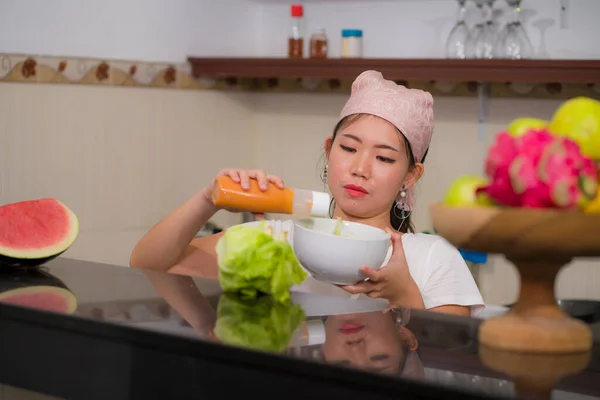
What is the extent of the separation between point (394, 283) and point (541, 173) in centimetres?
71

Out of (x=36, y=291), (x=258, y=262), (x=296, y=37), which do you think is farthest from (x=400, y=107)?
(x=296, y=37)

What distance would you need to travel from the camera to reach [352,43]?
353 centimetres

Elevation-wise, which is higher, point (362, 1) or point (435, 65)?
point (362, 1)

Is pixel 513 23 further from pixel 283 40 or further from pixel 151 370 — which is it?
pixel 151 370

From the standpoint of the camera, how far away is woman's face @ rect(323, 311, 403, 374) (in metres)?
1.02

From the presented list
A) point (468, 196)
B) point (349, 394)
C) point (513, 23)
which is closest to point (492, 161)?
point (468, 196)

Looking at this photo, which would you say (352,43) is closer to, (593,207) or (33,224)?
(33,224)

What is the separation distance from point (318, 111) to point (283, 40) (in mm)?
360

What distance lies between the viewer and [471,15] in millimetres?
3309

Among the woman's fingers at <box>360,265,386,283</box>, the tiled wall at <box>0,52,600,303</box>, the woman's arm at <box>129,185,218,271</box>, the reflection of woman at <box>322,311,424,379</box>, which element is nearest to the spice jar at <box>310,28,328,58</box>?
the tiled wall at <box>0,52,600,303</box>

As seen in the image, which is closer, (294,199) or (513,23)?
(294,199)

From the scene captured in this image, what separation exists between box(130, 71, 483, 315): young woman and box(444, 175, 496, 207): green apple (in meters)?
0.95

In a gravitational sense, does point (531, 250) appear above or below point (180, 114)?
above

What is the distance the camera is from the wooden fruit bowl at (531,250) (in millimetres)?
973
